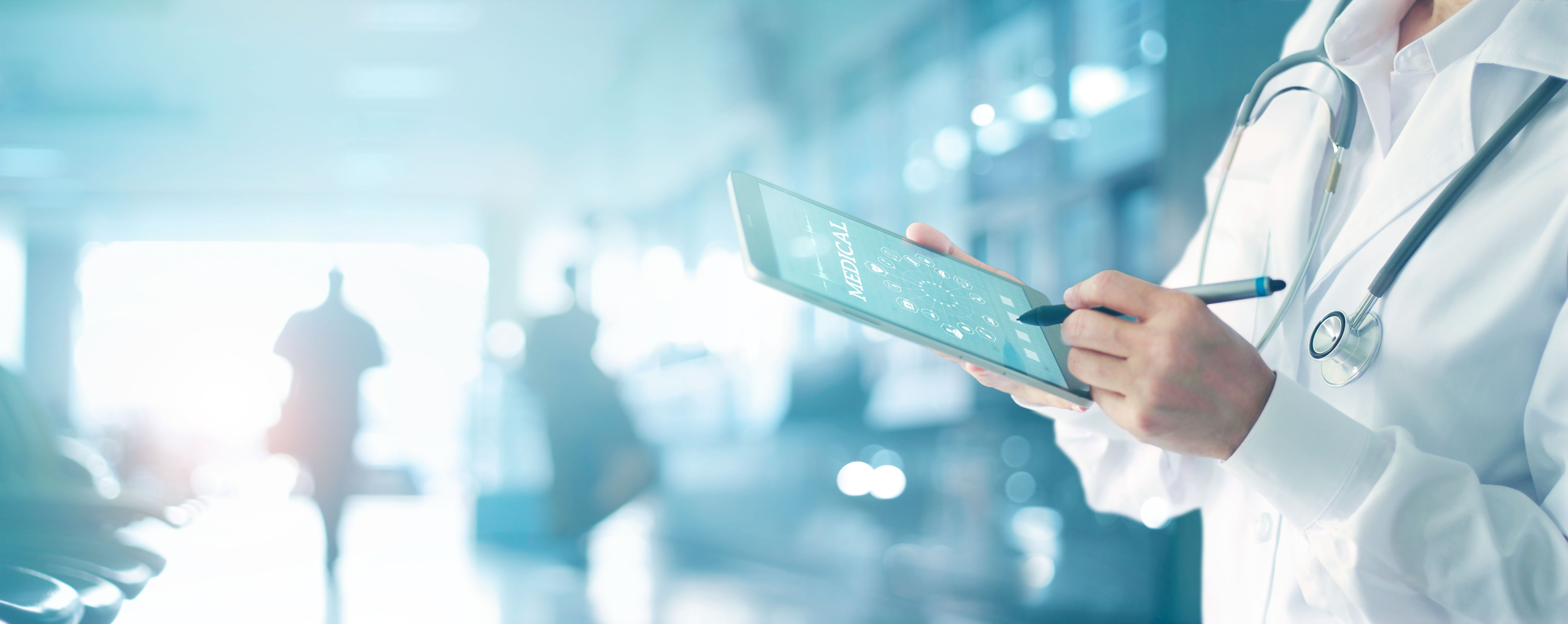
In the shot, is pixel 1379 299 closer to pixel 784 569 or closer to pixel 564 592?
pixel 564 592

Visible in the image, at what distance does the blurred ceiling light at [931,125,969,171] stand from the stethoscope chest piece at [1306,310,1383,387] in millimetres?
1791

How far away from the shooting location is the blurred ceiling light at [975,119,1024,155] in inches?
99.1

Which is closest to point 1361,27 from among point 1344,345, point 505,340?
point 1344,345

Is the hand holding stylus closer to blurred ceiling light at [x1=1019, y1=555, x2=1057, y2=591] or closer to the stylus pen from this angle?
the stylus pen

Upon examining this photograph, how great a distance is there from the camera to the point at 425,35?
6.07 feet

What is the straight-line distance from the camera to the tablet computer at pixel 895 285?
2.41ft

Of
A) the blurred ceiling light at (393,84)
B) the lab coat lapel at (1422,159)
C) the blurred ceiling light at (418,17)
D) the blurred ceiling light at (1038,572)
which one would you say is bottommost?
the blurred ceiling light at (1038,572)

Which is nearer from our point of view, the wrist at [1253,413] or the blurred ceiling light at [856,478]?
the wrist at [1253,413]

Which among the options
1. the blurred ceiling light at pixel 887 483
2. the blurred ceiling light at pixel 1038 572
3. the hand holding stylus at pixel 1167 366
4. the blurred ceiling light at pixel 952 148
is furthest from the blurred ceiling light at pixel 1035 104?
the hand holding stylus at pixel 1167 366

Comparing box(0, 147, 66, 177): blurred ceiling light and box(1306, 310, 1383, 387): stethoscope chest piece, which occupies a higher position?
box(0, 147, 66, 177): blurred ceiling light

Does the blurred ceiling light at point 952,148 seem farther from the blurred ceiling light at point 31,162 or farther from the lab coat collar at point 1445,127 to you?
the blurred ceiling light at point 31,162

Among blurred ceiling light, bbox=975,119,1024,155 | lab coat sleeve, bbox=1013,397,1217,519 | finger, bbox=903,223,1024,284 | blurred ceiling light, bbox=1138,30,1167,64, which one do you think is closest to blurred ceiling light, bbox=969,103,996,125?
blurred ceiling light, bbox=975,119,1024,155

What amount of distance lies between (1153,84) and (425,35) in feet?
6.21

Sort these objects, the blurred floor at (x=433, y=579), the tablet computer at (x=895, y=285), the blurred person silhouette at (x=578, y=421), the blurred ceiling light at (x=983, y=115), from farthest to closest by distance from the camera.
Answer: the blurred ceiling light at (x=983, y=115) → the blurred person silhouette at (x=578, y=421) → the blurred floor at (x=433, y=579) → the tablet computer at (x=895, y=285)
